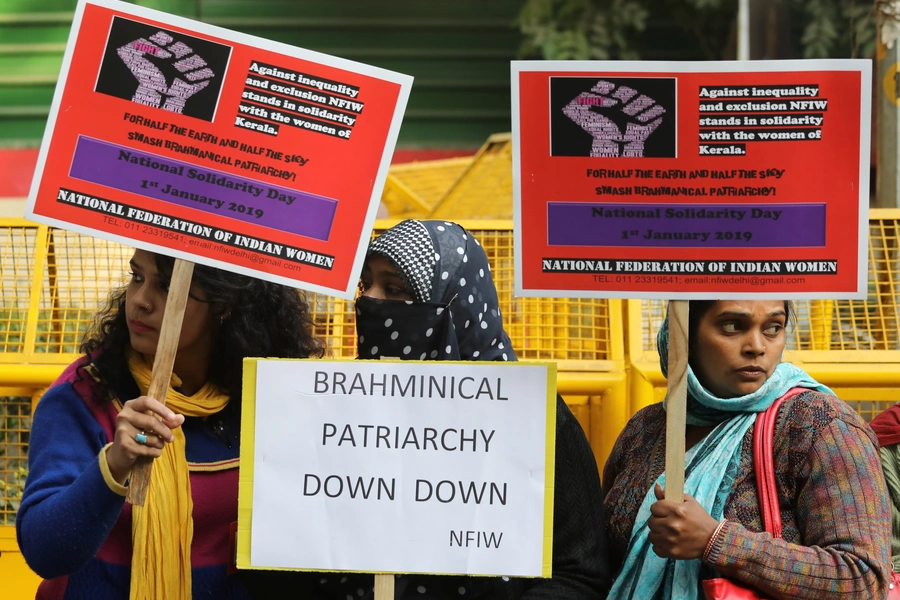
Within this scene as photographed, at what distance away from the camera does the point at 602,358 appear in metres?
3.65

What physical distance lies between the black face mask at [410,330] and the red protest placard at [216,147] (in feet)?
0.78

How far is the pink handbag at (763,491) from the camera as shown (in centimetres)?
233

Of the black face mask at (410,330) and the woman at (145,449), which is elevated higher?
the black face mask at (410,330)

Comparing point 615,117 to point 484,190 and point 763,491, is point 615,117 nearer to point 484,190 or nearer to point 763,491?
point 763,491

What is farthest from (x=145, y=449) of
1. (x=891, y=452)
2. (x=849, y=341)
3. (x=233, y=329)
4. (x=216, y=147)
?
(x=849, y=341)

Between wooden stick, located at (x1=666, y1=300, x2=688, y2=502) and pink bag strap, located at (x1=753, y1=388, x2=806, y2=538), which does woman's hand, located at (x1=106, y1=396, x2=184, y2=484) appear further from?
pink bag strap, located at (x1=753, y1=388, x2=806, y2=538)

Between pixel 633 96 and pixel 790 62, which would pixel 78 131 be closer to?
pixel 633 96

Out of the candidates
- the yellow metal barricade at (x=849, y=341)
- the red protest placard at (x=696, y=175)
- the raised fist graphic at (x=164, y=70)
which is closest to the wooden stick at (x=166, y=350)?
the raised fist graphic at (x=164, y=70)

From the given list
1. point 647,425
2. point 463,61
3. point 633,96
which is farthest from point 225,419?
point 463,61

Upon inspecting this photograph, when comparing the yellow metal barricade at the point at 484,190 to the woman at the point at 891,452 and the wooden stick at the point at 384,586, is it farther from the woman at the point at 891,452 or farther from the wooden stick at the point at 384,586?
the wooden stick at the point at 384,586

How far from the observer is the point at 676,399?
240cm

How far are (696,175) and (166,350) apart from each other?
1217 millimetres

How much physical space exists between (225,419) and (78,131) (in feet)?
2.65

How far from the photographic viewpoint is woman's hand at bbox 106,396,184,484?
231 cm
